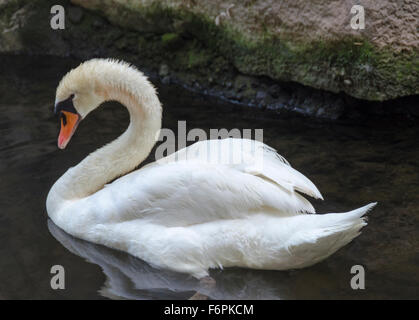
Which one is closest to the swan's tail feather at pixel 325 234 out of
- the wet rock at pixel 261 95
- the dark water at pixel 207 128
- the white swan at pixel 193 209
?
the white swan at pixel 193 209

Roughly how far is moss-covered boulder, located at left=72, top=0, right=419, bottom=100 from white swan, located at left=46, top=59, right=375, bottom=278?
217 centimetres

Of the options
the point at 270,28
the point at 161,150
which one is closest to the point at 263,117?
the point at 270,28

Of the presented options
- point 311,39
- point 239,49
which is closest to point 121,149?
point 311,39

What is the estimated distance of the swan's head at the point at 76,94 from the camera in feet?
13.7

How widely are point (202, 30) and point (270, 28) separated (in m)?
0.98

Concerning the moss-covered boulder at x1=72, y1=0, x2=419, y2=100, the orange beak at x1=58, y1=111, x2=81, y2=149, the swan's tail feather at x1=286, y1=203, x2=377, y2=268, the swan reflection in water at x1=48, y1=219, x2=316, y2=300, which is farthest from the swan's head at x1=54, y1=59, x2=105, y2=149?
the moss-covered boulder at x1=72, y1=0, x2=419, y2=100

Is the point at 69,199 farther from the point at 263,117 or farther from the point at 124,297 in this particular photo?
the point at 263,117

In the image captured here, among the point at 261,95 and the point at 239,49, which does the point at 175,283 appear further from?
the point at 239,49

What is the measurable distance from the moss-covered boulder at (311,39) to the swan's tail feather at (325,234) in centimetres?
267

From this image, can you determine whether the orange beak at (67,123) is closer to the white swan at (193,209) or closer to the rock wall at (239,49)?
the white swan at (193,209)

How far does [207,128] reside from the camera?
6059mm

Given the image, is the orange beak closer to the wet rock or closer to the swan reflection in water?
the swan reflection in water

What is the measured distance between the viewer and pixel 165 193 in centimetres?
383

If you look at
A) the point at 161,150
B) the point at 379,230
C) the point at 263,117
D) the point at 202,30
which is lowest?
the point at 379,230
